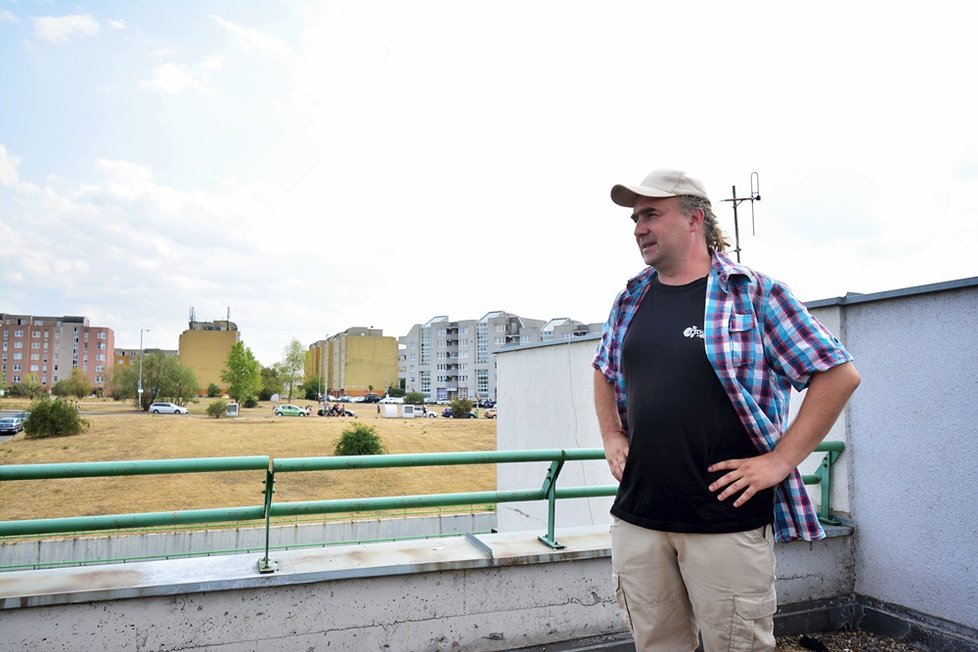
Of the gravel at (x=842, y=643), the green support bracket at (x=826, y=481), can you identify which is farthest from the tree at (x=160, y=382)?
the gravel at (x=842, y=643)

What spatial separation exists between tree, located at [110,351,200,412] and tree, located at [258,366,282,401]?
20.6 m

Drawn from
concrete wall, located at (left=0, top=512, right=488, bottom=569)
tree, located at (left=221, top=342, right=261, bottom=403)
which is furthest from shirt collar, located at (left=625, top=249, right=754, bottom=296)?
tree, located at (left=221, top=342, right=261, bottom=403)

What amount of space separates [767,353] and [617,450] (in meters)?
0.55

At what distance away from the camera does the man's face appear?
76.0 inches

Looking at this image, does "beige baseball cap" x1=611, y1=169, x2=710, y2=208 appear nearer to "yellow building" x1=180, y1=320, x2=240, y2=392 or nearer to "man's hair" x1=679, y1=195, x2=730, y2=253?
"man's hair" x1=679, y1=195, x2=730, y2=253

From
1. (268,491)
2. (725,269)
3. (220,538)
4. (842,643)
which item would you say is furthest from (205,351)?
(725,269)

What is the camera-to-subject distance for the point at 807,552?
342cm

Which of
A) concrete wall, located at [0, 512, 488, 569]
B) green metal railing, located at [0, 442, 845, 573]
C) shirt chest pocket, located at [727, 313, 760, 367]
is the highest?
shirt chest pocket, located at [727, 313, 760, 367]

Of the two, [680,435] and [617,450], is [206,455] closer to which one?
[617,450]

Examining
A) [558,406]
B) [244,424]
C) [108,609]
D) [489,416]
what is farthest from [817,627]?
[489,416]

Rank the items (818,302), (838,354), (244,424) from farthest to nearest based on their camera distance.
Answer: (244,424), (818,302), (838,354)

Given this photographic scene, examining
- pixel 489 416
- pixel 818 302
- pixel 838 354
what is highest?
pixel 818 302

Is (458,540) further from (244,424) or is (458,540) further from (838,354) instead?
(244,424)

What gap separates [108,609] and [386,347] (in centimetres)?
11068
